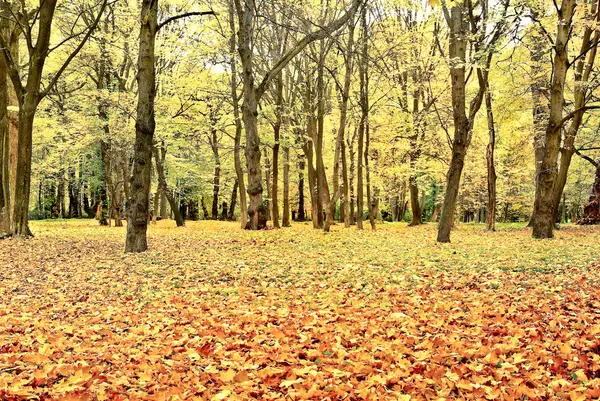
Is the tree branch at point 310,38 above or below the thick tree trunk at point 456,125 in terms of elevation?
above

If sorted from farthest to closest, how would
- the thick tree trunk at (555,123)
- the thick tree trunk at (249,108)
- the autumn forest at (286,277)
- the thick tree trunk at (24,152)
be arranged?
the thick tree trunk at (249,108), the thick tree trunk at (24,152), the thick tree trunk at (555,123), the autumn forest at (286,277)

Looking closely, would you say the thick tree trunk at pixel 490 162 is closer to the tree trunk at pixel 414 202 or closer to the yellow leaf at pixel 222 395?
the tree trunk at pixel 414 202

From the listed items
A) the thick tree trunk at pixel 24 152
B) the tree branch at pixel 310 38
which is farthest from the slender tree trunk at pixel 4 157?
the tree branch at pixel 310 38

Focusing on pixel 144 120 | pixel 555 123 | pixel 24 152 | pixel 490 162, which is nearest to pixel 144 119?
pixel 144 120

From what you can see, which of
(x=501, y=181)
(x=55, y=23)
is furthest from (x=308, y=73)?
(x=501, y=181)

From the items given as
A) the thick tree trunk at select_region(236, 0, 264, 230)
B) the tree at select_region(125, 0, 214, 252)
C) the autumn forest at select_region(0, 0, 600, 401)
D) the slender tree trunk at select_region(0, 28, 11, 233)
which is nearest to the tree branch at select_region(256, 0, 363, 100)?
the autumn forest at select_region(0, 0, 600, 401)

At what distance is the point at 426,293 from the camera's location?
576 cm

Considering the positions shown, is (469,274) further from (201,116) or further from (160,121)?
(201,116)

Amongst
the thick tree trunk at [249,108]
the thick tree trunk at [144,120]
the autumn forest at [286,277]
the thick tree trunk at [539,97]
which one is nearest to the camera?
the autumn forest at [286,277]

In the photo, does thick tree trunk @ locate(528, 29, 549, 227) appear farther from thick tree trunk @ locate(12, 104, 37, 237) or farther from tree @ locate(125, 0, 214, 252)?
thick tree trunk @ locate(12, 104, 37, 237)

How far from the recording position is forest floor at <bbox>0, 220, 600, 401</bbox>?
3014 mm

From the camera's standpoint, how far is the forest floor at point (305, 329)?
9.89 ft

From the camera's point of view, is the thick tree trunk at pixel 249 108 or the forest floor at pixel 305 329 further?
the thick tree trunk at pixel 249 108

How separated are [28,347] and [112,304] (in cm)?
178
